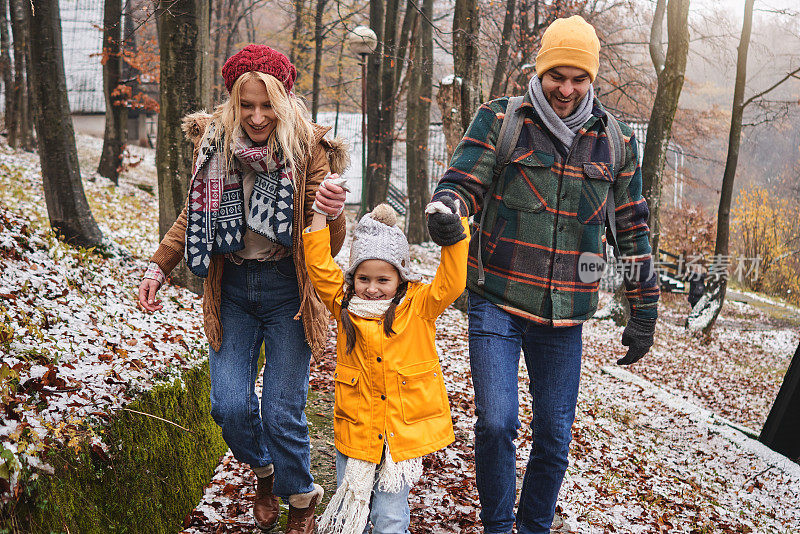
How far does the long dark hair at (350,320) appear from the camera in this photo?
9.80ft

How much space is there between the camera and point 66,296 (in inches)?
198

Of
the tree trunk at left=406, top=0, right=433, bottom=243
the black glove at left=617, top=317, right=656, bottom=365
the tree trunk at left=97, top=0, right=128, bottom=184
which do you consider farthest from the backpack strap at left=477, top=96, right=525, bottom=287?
the tree trunk at left=406, top=0, right=433, bottom=243

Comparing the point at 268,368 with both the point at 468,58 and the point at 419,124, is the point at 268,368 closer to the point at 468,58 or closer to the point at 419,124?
the point at 468,58

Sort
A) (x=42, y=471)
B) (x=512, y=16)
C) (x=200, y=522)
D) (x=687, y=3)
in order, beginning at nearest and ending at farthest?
1. (x=42, y=471)
2. (x=200, y=522)
3. (x=687, y=3)
4. (x=512, y=16)

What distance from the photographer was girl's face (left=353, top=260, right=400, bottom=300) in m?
3.08

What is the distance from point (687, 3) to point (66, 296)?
12.2 m

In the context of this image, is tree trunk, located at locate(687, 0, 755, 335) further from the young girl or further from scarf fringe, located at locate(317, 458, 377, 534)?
scarf fringe, located at locate(317, 458, 377, 534)

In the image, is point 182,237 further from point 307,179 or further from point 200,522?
point 200,522

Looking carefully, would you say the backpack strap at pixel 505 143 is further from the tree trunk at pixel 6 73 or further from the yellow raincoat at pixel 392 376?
the tree trunk at pixel 6 73

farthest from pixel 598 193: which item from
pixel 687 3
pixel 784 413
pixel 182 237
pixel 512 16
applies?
pixel 512 16

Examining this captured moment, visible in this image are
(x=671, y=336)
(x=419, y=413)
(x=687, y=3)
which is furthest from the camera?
(x=671, y=336)

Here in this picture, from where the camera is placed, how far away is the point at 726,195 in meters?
15.6

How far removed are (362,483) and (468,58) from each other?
316 inches

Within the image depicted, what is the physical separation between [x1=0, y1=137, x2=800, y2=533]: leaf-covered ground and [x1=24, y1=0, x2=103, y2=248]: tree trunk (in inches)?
11.8
